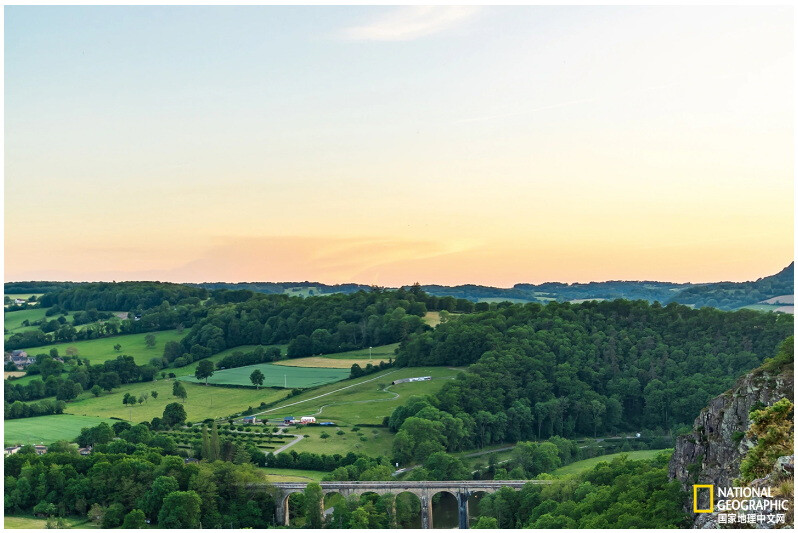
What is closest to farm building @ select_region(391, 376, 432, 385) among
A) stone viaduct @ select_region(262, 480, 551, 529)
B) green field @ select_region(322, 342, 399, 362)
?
green field @ select_region(322, 342, 399, 362)

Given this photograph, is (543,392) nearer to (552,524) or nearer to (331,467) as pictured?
(331,467)

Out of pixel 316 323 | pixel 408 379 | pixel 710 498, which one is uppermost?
pixel 316 323

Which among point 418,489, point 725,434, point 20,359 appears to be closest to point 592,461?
point 418,489

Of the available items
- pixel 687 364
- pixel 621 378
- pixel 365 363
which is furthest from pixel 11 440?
pixel 687 364

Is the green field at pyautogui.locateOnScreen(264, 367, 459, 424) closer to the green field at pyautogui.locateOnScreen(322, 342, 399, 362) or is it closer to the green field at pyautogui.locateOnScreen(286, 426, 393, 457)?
the green field at pyautogui.locateOnScreen(286, 426, 393, 457)

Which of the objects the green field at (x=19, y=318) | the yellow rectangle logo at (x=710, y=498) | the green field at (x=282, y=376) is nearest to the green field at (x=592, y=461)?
the yellow rectangle logo at (x=710, y=498)

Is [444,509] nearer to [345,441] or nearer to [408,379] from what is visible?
[345,441]
